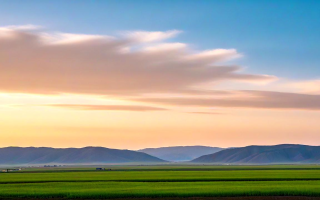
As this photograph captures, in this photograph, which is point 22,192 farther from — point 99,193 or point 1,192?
point 99,193

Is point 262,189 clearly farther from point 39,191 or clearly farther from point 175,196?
point 39,191

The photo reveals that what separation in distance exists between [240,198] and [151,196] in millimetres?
8103

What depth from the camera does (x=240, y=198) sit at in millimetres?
45750

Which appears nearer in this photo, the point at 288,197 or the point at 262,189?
the point at 288,197

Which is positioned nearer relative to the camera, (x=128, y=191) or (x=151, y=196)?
(x=151, y=196)

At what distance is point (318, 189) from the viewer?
166 ft

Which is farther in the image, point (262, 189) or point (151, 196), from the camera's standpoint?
point (262, 189)

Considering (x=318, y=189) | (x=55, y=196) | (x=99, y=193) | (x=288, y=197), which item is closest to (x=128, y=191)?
(x=99, y=193)

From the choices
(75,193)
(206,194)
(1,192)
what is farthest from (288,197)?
(1,192)

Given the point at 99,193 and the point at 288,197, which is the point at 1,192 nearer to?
the point at 99,193

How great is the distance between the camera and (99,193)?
4797 centimetres

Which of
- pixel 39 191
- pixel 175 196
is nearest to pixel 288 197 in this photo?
pixel 175 196

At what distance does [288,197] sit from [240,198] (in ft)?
14.6

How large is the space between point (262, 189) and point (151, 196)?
12080 millimetres
